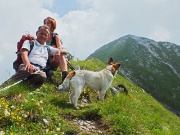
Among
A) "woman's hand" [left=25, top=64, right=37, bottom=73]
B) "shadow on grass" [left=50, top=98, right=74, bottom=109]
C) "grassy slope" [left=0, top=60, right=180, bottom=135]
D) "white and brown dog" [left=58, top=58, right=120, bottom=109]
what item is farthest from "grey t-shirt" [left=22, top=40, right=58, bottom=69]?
"shadow on grass" [left=50, top=98, right=74, bottom=109]

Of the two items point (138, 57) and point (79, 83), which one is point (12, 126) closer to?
point (79, 83)

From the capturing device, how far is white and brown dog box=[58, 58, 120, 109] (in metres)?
11.0

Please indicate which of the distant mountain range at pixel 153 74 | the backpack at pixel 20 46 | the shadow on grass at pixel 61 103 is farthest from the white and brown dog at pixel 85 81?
the distant mountain range at pixel 153 74

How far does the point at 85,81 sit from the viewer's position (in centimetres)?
1147

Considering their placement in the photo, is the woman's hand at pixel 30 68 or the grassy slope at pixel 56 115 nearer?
the grassy slope at pixel 56 115

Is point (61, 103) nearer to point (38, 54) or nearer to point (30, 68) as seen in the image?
point (30, 68)

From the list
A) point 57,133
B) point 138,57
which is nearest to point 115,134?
point 57,133

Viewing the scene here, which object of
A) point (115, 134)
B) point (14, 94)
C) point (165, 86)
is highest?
point (165, 86)

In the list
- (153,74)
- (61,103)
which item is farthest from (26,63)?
(153,74)

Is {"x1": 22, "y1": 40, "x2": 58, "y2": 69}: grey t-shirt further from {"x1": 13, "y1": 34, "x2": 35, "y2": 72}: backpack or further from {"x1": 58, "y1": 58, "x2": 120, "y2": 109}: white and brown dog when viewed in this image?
{"x1": 58, "y1": 58, "x2": 120, "y2": 109}: white and brown dog

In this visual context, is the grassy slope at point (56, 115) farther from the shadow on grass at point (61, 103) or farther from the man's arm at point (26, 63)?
the man's arm at point (26, 63)

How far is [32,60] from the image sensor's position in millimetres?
12422

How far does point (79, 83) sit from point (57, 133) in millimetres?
3321

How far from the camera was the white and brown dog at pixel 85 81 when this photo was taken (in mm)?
11039
